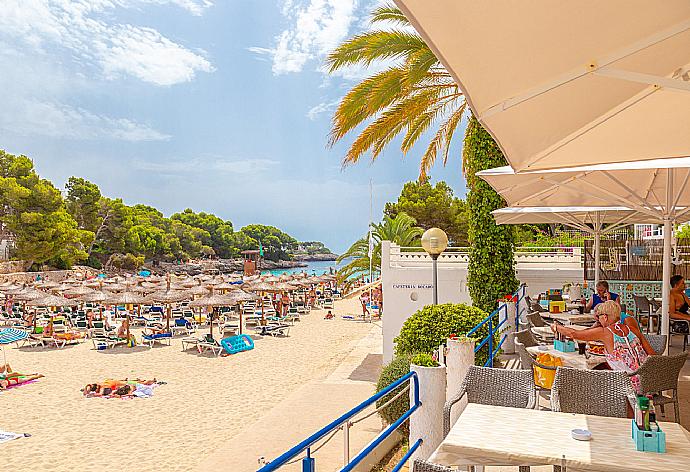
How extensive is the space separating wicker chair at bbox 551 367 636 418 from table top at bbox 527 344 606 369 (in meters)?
1.20

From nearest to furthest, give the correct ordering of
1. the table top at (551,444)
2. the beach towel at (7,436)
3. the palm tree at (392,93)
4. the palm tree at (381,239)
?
the table top at (551,444), the beach towel at (7,436), the palm tree at (392,93), the palm tree at (381,239)

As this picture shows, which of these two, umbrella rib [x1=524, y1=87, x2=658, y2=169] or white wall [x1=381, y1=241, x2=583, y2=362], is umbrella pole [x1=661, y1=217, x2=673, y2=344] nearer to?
umbrella rib [x1=524, y1=87, x2=658, y2=169]

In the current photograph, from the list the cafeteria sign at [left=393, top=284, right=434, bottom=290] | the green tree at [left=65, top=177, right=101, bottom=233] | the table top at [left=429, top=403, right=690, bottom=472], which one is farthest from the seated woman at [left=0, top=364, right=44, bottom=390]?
the green tree at [left=65, top=177, right=101, bottom=233]

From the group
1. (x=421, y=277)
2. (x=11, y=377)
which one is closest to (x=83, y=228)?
(x=11, y=377)

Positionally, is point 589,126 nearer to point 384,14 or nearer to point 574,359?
point 574,359

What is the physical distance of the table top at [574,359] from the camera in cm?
558

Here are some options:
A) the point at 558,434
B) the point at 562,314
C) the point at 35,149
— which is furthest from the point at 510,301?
the point at 35,149

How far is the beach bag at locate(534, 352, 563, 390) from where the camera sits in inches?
222

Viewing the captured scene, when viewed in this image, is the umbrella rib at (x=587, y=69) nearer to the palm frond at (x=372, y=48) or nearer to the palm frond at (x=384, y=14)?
the palm frond at (x=372, y=48)

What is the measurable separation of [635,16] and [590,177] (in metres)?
5.07

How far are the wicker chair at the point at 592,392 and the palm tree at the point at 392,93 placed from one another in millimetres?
8792

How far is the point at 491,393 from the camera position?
468cm

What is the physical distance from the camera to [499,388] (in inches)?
184

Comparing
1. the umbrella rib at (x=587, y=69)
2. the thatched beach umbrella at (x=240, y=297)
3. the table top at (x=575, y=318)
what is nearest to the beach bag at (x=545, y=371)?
the table top at (x=575, y=318)
